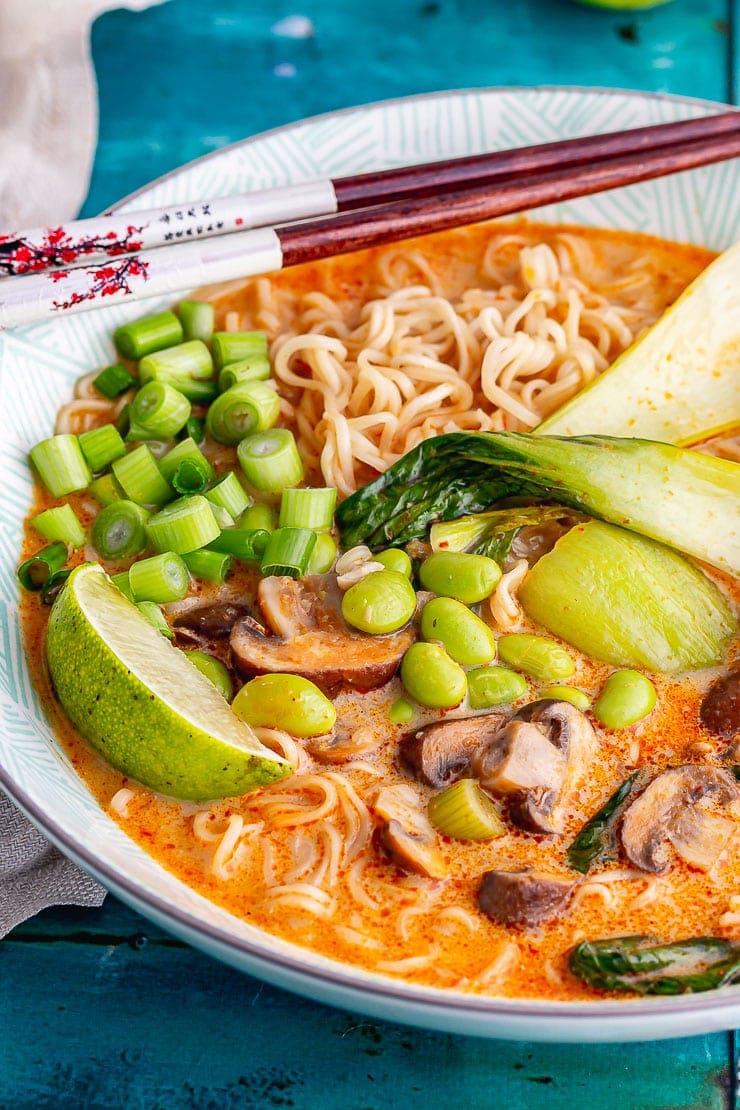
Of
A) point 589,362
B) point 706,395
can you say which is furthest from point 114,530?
point 706,395

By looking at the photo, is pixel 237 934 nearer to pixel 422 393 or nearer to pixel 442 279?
pixel 422 393

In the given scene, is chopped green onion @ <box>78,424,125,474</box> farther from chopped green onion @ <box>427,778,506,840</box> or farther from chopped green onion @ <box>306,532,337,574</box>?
chopped green onion @ <box>427,778,506,840</box>

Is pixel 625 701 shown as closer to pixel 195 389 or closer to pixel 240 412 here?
pixel 240 412

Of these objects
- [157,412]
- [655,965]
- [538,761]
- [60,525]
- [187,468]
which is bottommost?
[655,965]

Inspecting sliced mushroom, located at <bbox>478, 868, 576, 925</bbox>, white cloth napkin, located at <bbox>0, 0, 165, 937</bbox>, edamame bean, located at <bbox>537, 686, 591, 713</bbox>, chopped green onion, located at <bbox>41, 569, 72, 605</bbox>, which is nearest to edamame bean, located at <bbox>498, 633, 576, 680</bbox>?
edamame bean, located at <bbox>537, 686, 591, 713</bbox>

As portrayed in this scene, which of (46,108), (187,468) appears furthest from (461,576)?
(46,108)

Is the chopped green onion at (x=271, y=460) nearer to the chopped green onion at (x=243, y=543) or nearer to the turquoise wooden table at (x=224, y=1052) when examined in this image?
the chopped green onion at (x=243, y=543)
